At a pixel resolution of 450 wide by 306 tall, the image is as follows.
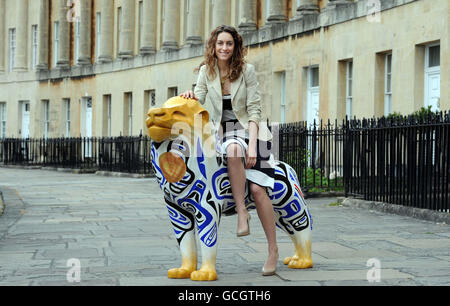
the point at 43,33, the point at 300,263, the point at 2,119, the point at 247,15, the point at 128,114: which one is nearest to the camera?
the point at 300,263

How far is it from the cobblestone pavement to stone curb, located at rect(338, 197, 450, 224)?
15cm

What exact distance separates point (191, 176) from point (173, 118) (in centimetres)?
51

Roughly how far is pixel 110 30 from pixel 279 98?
1722 centimetres

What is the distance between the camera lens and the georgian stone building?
21.2 metres

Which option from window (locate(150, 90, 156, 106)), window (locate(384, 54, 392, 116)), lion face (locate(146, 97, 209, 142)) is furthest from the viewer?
window (locate(150, 90, 156, 106))

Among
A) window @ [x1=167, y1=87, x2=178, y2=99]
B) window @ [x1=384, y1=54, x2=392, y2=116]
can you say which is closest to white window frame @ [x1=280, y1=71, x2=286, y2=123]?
window @ [x1=384, y1=54, x2=392, y2=116]

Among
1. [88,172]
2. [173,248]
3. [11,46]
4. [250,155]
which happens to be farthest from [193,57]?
[250,155]

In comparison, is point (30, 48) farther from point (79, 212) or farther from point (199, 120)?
point (199, 120)

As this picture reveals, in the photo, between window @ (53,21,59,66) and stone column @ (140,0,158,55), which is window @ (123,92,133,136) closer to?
stone column @ (140,0,158,55)

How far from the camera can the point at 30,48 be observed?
50375 millimetres

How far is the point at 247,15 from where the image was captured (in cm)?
3244

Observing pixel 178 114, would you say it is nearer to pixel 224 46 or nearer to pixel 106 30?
pixel 224 46

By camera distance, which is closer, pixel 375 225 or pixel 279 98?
pixel 375 225

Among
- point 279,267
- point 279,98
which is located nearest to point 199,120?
point 279,267
